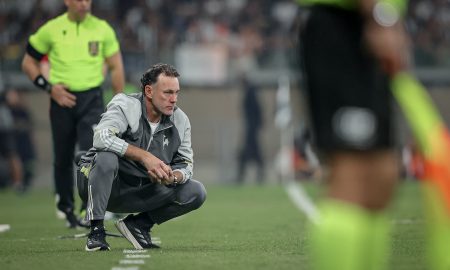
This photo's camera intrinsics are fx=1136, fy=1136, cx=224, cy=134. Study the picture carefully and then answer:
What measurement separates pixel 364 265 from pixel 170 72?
14.5 ft

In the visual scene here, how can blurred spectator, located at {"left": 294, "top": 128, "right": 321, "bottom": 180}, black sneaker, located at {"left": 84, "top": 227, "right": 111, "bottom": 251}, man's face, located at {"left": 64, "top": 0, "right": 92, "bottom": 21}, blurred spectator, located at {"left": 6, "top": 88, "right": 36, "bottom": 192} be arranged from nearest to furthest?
1. black sneaker, located at {"left": 84, "top": 227, "right": 111, "bottom": 251}
2. man's face, located at {"left": 64, "top": 0, "right": 92, "bottom": 21}
3. blurred spectator, located at {"left": 6, "top": 88, "right": 36, "bottom": 192}
4. blurred spectator, located at {"left": 294, "top": 128, "right": 321, "bottom": 180}

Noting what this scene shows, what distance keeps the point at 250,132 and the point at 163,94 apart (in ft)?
50.6

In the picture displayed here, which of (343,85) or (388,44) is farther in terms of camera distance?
(343,85)

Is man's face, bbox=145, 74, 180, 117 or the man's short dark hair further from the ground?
the man's short dark hair

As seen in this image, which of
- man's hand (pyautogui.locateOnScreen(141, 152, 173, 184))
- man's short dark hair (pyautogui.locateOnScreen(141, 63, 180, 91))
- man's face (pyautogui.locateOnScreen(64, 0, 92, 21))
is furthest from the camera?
man's face (pyautogui.locateOnScreen(64, 0, 92, 21))

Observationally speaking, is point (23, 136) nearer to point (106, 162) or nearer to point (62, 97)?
point (62, 97)

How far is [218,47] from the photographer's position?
86.8 ft

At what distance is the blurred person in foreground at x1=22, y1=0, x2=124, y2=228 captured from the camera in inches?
424

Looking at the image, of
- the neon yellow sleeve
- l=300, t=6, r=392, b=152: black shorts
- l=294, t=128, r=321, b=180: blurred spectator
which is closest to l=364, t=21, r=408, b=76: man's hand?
l=300, t=6, r=392, b=152: black shorts

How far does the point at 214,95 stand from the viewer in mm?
27500

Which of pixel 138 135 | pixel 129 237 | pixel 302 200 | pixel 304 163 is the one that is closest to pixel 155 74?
pixel 138 135

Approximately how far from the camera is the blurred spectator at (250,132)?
23.5m

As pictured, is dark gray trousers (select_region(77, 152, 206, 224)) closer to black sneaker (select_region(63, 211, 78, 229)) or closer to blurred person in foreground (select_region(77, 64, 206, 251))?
blurred person in foreground (select_region(77, 64, 206, 251))

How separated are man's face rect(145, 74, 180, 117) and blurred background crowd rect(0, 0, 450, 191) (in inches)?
621
